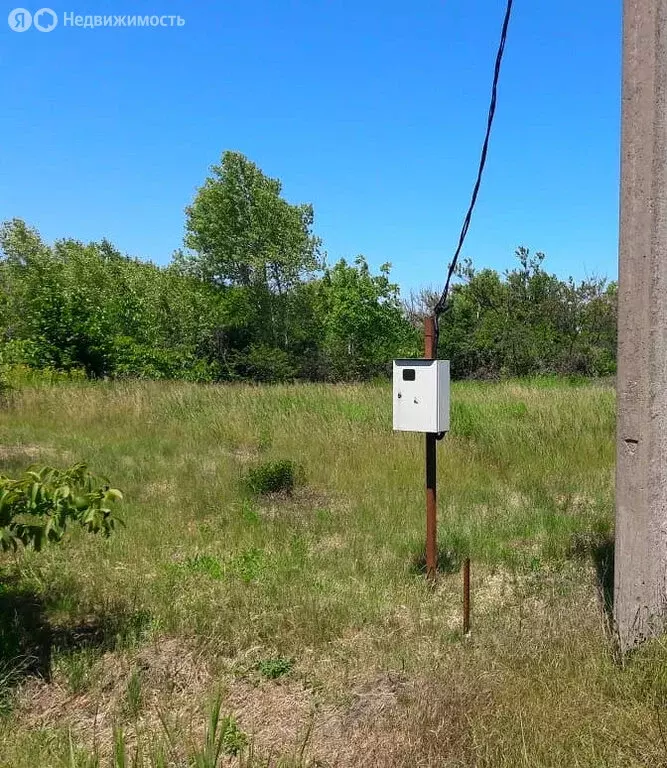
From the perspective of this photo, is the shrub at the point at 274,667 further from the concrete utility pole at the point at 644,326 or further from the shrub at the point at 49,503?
the concrete utility pole at the point at 644,326

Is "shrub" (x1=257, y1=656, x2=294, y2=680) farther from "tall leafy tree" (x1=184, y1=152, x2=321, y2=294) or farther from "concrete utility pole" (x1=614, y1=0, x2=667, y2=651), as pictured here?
"tall leafy tree" (x1=184, y1=152, x2=321, y2=294)

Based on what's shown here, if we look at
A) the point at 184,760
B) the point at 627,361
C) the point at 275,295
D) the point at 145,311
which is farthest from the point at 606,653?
the point at 275,295

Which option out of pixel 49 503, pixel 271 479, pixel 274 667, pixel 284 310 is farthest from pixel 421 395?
pixel 284 310

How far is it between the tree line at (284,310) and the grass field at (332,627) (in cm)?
1960

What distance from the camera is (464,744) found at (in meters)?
2.29

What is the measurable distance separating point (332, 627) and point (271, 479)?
3335mm

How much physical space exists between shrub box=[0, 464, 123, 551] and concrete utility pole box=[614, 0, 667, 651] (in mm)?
2387

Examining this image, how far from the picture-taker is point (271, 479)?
6805 millimetres

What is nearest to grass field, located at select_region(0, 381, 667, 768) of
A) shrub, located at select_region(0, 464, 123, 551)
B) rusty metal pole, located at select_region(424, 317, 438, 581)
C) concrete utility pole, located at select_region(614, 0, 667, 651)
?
rusty metal pole, located at select_region(424, 317, 438, 581)

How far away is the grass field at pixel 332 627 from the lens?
235 cm

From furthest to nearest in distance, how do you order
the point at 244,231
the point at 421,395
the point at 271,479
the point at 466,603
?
1. the point at 244,231
2. the point at 271,479
3. the point at 421,395
4. the point at 466,603

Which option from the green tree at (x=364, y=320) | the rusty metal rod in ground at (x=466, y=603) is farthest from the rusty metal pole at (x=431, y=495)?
the green tree at (x=364, y=320)

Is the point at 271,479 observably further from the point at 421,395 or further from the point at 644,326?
the point at 644,326

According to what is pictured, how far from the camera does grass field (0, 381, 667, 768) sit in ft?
7.70
